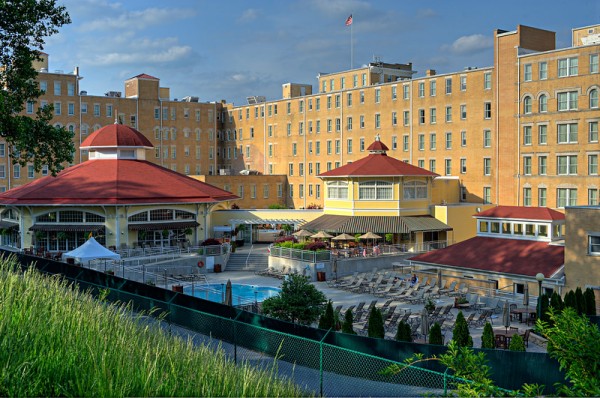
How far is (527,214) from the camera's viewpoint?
143 feet

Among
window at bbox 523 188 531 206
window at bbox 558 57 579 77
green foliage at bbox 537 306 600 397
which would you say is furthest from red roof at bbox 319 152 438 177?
green foliage at bbox 537 306 600 397

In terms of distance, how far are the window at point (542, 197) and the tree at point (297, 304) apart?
36932 mm

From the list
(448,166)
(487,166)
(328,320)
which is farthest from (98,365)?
(448,166)

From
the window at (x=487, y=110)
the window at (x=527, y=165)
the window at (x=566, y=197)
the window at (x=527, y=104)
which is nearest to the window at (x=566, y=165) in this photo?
the window at (x=566, y=197)

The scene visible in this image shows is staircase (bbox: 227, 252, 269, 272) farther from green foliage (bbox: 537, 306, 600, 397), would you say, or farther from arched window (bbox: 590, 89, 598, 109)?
green foliage (bbox: 537, 306, 600, 397)

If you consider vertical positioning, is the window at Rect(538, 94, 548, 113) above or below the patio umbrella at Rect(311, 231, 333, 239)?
above

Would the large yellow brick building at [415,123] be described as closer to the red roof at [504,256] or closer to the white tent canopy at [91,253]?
the red roof at [504,256]

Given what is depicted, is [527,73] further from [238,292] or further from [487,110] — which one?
[238,292]

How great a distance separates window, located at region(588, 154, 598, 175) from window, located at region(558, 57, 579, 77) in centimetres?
697

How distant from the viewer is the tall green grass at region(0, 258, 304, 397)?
11367 millimetres

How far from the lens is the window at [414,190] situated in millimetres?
58281

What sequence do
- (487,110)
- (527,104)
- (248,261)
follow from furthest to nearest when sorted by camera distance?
(487,110) < (527,104) < (248,261)

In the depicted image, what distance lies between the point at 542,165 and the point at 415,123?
1520 centimetres

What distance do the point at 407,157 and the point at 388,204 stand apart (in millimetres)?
14803
